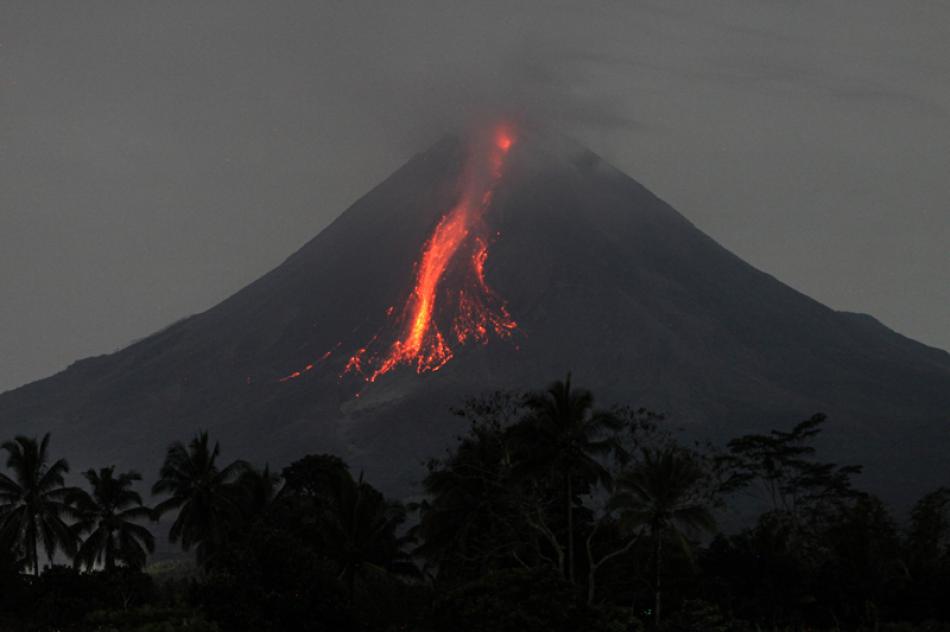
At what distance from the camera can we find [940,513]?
11012cm

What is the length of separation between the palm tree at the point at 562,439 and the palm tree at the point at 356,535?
10947mm

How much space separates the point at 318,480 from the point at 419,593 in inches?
1015

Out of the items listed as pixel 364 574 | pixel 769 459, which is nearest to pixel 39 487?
pixel 364 574

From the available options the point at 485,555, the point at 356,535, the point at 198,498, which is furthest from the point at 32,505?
the point at 485,555

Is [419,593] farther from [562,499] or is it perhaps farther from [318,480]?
[318,480]

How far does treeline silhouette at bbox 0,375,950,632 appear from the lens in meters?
54.0

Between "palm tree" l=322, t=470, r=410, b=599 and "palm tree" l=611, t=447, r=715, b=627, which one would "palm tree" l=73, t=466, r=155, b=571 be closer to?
"palm tree" l=322, t=470, r=410, b=599

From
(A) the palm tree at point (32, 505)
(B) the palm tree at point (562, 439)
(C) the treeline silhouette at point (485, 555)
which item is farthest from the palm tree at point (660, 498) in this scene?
(A) the palm tree at point (32, 505)

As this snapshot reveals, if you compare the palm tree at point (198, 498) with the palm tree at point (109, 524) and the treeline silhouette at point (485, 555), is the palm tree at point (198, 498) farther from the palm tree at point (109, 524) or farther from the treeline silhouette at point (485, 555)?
the palm tree at point (109, 524)

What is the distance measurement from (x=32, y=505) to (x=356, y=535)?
22.2m

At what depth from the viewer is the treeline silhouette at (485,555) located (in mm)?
54031

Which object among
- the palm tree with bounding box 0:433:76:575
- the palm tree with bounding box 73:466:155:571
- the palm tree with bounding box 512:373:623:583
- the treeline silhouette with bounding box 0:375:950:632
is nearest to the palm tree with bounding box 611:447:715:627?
the treeline silhouette with bounding box 0:375:950:632

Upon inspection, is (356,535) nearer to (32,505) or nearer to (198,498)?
(198,498)

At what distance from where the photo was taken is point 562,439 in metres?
69.1
